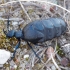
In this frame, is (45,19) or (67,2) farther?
(67,2)

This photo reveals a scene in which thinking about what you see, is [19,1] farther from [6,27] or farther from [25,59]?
[25,59]

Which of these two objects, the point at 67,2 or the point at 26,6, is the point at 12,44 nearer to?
the point at 26,6

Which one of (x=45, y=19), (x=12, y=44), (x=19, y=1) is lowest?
(x=12, y=44)

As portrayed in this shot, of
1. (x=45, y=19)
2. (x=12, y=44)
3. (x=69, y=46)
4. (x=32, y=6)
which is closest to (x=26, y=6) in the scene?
(x=32, y=6)

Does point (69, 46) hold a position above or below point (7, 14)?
below
